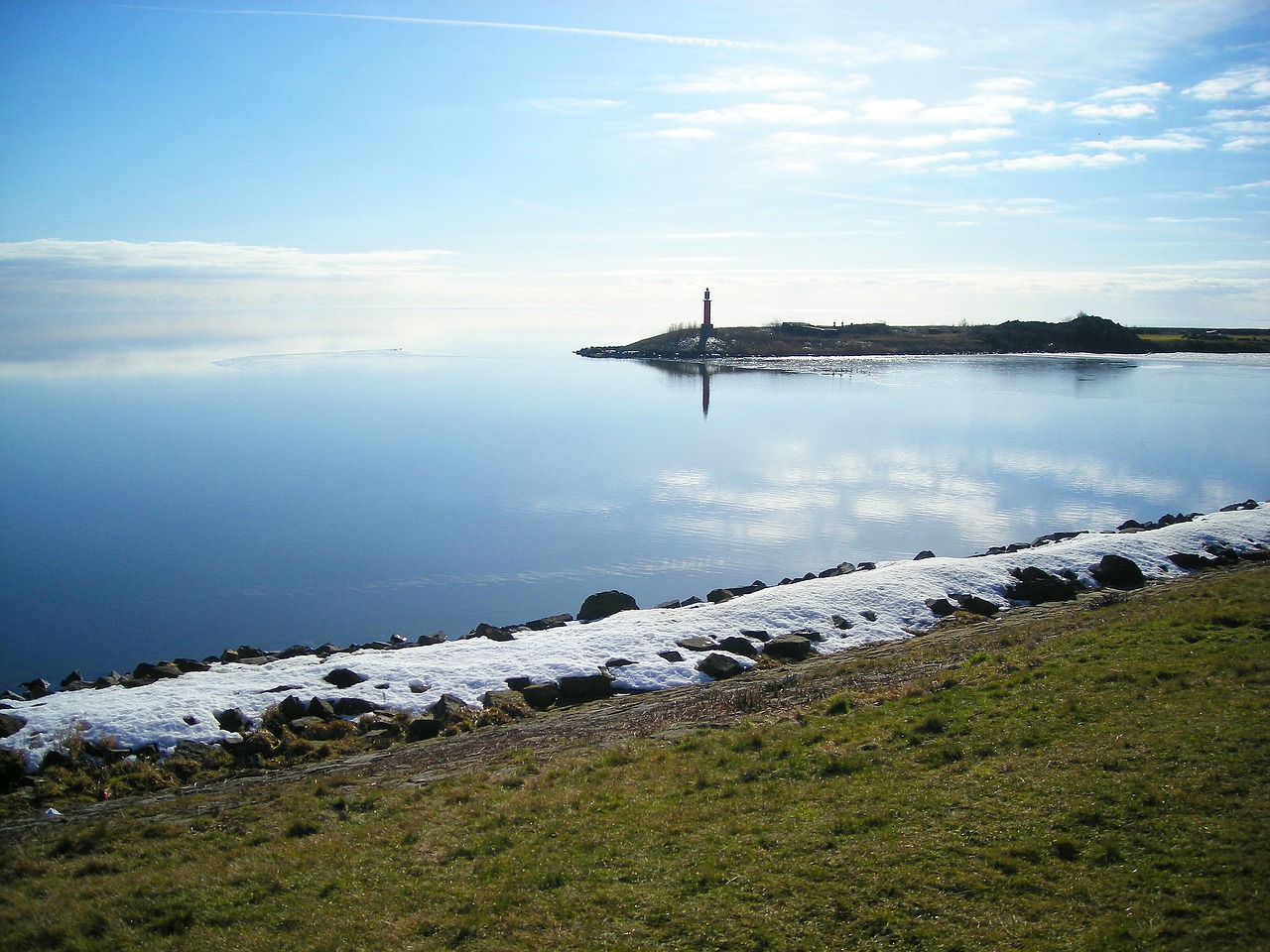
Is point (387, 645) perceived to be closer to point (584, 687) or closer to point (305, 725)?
point (305, 725)

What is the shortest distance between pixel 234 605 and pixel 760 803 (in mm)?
21396

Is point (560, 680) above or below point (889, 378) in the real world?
below

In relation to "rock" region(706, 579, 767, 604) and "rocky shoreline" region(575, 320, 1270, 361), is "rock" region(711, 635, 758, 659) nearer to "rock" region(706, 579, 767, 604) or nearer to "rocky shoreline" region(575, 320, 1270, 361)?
"rock" region(706, 579, 767, 604)

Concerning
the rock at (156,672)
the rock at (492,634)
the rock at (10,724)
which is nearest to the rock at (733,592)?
the rock at (492,634)

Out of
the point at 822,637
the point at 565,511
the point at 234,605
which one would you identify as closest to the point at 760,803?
the point at 822,637

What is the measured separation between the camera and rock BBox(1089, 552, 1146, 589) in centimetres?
2177

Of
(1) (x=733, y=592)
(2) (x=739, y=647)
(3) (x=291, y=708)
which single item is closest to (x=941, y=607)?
(2) (x=739, y=647)

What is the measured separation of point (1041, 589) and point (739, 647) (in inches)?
354

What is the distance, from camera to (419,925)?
7.46m

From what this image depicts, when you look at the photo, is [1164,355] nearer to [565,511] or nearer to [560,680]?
[565,511]

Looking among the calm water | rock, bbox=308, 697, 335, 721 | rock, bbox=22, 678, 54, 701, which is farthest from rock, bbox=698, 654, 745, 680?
rock, bbox=22, 678, 54, 701

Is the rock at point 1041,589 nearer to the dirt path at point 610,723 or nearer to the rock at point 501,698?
the dirt path at point 610,723

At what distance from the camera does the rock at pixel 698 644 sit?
59.4ft

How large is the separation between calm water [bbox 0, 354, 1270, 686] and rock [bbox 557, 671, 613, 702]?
345 inches
